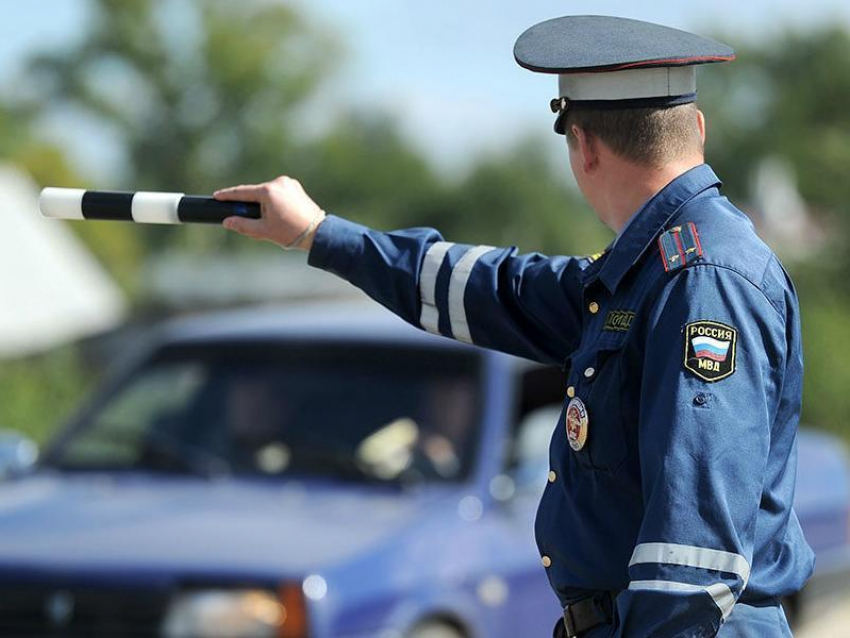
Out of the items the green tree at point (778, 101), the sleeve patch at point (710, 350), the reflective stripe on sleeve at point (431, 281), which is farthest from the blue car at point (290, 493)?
the green tree at point (778, 101)

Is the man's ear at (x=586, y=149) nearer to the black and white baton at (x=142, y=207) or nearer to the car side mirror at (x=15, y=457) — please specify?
the black and white baton at (x=142, y=207)

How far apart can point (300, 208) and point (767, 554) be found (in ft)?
3.52

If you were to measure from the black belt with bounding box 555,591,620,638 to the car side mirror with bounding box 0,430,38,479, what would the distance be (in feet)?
11.1

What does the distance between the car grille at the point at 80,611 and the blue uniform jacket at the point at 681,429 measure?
6.80 ft

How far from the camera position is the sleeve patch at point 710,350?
2230 mm

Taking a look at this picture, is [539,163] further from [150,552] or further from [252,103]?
[150,552]

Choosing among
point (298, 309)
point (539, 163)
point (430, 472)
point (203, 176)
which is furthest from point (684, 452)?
point (539, 163)

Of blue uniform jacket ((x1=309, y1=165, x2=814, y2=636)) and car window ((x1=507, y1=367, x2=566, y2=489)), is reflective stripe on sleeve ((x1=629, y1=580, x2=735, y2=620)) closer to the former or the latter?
blue uniform jacket ((x1=309, y1=165, x2=814, y2=636))

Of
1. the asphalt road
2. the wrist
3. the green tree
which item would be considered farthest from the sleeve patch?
the green tree

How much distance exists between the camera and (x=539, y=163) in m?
94.3

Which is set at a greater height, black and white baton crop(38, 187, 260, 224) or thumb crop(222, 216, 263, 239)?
black and white baton crop(38, 187, 260, 224)

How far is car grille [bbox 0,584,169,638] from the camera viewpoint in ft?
14.4

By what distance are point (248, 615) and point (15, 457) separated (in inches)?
66.5

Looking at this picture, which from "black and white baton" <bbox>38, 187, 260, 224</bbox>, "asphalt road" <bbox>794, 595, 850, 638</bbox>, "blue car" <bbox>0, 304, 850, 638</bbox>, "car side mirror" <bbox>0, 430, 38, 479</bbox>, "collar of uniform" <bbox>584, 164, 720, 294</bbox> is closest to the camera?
"collar of uniform" <bbox>584, 164, 720, 294</bbox>
